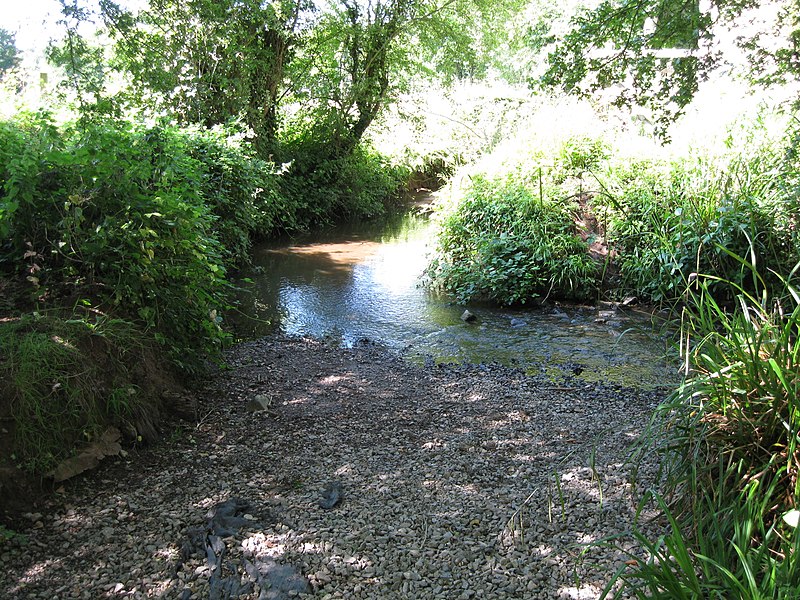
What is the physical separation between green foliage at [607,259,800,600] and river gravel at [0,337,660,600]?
0.33 meters

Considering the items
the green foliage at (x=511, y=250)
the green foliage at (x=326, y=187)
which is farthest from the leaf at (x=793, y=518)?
the green foliage at (x=326, y=187)

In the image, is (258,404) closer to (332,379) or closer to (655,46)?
(332,379)

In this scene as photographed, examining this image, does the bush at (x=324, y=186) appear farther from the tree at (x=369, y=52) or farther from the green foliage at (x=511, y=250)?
the green foliage at (x=511, y=250)

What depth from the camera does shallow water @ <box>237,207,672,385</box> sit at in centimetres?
516

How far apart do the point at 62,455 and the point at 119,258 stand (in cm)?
116

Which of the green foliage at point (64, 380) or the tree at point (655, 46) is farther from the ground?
the tree at point (655, 46)

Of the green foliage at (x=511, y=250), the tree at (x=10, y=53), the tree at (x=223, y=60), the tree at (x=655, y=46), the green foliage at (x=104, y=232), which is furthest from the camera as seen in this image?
the tree at (x=223, y=60)

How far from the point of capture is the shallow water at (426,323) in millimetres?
5164

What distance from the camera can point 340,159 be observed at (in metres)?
13.0

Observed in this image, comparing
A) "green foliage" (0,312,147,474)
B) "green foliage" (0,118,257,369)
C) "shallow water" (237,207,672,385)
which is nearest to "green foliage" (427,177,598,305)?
"shallow water" (237,207,672,385)

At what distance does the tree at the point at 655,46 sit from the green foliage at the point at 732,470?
9.72ft

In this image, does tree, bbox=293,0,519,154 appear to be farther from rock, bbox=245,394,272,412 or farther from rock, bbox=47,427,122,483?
rock, bbox=47,427,122,483

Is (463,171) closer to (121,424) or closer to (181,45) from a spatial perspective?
(181,45)

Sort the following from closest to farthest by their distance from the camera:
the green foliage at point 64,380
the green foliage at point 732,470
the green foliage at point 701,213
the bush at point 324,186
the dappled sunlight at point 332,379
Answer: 1. the green foliage at point 732,470
2. the green foliage at point 64,380
3. the dappled sunlight at point 332,379
4. the green foliage at point 701,213
5. the bush at point 324,186
